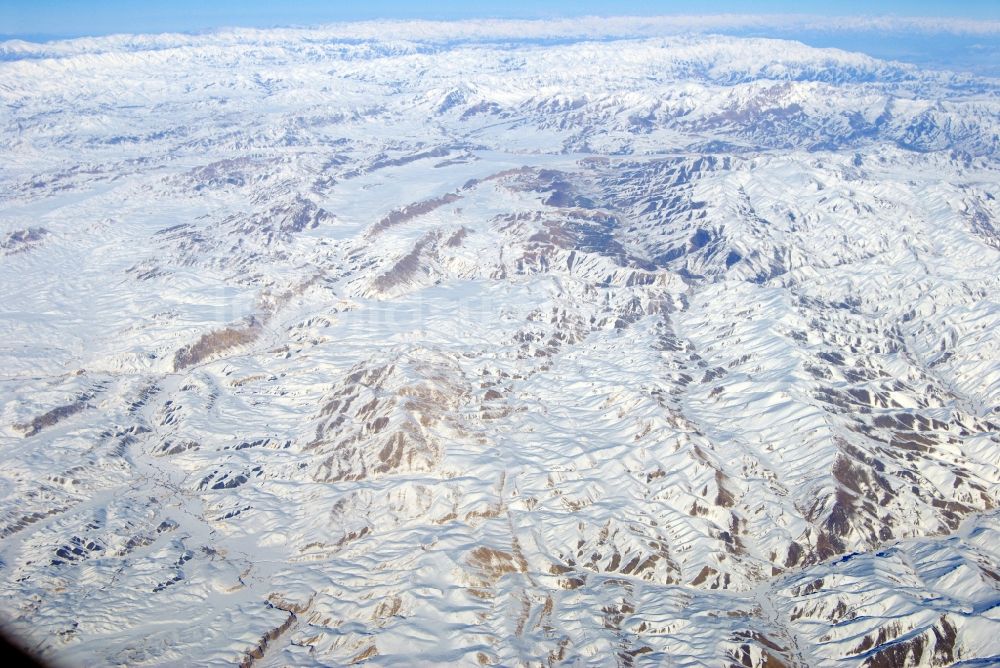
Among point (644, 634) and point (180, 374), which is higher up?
point (180, 374)

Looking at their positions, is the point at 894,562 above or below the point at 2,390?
below

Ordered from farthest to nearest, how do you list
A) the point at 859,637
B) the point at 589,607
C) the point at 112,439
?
the point at 112,439 → the point at 589,607 → the point at 859,637

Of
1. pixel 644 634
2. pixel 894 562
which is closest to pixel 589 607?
pixel 644 634

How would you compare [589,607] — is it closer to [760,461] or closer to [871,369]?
[760,461]

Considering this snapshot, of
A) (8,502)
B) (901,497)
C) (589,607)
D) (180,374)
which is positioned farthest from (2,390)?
(901,497)

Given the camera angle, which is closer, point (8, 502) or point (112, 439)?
point (8, 502)

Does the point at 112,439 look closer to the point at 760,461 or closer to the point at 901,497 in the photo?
the point at 760,461

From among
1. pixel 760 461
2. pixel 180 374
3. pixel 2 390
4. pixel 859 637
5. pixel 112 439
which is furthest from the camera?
pixel 180 374

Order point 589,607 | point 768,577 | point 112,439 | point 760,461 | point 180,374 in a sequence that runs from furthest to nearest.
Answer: point 180,374, point 112,439, point 760,461, point 768,577, point 589,607

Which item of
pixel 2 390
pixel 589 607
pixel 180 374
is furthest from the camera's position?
pixel 180 374
